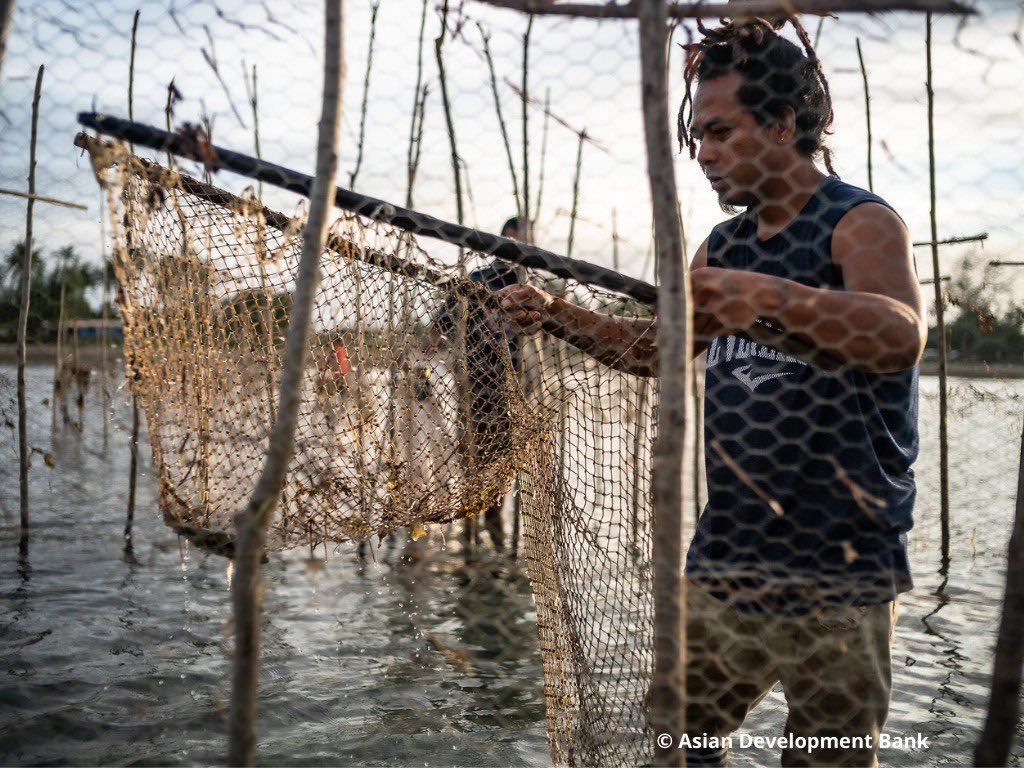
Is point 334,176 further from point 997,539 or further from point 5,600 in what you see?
point 997,539

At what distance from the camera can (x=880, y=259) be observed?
1388 mm

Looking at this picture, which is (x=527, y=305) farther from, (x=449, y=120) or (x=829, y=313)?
(x=449, y=120)

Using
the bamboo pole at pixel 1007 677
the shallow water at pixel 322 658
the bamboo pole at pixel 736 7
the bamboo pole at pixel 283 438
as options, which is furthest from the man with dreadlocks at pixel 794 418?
the shallow water at pixel 322 658

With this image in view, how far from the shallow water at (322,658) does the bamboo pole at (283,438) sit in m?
0.55

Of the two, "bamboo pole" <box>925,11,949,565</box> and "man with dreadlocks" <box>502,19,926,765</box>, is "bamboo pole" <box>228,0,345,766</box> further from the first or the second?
"bamboo pole" <box>925,11,949,565</box>

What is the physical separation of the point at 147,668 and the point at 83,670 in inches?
9.8

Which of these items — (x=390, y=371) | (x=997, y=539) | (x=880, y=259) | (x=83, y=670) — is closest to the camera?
(x=880, y=259)

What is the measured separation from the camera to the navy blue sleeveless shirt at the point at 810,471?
1459 mm

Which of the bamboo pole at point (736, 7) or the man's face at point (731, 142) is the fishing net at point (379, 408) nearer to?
the man's face at point (731, 142)

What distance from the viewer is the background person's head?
1576 mm

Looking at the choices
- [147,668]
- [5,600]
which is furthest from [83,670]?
[5,600]

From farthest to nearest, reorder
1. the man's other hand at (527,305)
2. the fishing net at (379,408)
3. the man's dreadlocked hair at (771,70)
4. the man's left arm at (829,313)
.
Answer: the fishing net at (379,408) → the man's other hand at (527,305) → the man's dreadlocked hair at (771,70) → the man's left arm at (829,313)

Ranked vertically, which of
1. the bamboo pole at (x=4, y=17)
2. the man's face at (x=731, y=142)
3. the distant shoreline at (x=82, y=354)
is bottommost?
the man's face at (x=731, y=142)

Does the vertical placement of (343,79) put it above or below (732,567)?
above
